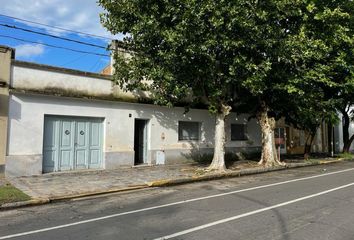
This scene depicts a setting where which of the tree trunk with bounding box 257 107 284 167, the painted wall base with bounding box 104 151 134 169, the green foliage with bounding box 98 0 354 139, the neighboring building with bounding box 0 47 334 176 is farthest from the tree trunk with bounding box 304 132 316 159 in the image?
the painted wall base with bounding box 104 151 134 169

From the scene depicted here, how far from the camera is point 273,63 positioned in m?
16.7

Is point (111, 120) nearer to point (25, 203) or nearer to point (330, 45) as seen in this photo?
point (25, 203)

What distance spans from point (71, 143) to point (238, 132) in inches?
457

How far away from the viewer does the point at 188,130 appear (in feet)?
67.5

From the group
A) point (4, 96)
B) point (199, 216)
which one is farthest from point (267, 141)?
point (4, 96)

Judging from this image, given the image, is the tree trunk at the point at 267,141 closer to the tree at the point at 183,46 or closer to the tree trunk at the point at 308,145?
the tree at the point at 183,46

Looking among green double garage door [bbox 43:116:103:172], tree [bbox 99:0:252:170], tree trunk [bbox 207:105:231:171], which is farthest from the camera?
tree trunk [bbox 207:105:231:171]

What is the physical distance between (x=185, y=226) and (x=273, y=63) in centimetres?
1159

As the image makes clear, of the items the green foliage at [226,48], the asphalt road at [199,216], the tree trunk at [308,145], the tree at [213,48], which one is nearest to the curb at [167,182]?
the asphalt road at [199,216]

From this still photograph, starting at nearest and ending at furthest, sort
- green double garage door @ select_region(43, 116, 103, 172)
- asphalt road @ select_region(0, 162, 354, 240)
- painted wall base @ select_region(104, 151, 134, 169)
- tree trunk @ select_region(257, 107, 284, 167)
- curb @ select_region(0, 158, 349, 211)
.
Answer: asphalt road @ select_region(0, 162, 354, 240) → curb @ select_region(0, 158, 349, 211) → green double garage door @ select_region(43, 116, 103, 172) → painted wall base @ select_region(104, 151, 134, 169) → tree trunk @ select_region(257, 107, 284, 167)

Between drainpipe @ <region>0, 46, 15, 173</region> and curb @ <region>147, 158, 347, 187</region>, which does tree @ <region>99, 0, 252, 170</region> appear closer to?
curb @ <region>147, 158, 347, 187</region>

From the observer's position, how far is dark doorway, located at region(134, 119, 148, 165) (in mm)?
18719

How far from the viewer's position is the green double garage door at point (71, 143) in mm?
14992

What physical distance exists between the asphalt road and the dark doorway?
22.9ft
